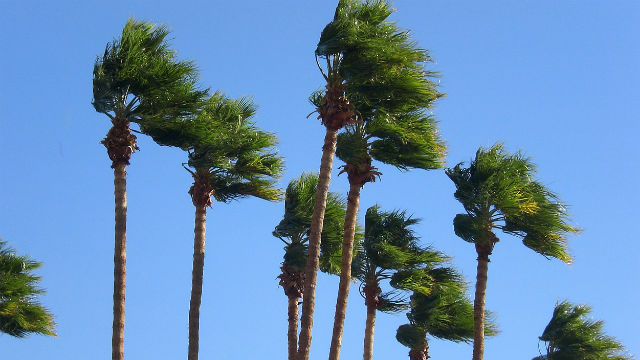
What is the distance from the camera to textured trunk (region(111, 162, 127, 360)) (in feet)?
66.6

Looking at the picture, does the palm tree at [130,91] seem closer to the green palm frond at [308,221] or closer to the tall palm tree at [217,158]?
the tall palm tree at [217,158]

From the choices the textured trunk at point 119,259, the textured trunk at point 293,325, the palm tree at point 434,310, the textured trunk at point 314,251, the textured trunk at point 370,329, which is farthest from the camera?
the palm tree at point 434,310

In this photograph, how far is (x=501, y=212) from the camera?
25.7m

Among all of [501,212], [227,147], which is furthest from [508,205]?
[227,147]

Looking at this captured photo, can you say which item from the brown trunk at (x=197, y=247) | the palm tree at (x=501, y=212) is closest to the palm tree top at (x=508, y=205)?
the palm tree at (x=501, y=212)

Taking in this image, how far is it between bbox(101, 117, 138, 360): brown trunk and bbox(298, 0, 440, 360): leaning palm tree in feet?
12.3

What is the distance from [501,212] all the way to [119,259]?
964 centimetres

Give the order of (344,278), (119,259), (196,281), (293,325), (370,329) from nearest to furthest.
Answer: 1. (119,259)
2. (344,278)
3. (196,281)
4. (293,325)
5. (370,329)

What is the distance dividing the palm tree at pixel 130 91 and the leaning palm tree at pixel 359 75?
293 centimetres

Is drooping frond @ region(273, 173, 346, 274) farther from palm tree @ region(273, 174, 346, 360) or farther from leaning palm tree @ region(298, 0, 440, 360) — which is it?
leaning palm tree @ region(298, 0, 440, 360)

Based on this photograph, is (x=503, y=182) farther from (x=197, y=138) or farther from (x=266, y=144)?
(x=197, y=138)

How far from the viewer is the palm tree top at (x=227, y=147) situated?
74.7ft

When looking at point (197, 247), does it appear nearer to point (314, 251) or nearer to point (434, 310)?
point (314, 251)

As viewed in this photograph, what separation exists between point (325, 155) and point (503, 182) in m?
5.40
